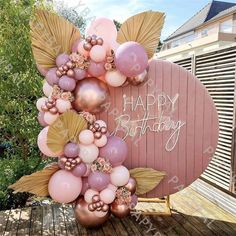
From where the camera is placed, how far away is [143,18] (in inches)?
116

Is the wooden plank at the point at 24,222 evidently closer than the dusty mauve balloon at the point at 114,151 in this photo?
No

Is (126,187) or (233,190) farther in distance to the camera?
(233,190)

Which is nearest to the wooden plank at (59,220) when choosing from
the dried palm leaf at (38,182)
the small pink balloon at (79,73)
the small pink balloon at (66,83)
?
the dried palm leaf at (38,182)

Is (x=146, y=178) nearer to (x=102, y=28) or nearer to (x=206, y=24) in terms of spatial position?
(x=102, y=28)

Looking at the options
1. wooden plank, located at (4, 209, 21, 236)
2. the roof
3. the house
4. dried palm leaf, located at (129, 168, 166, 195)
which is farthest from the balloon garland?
the roof

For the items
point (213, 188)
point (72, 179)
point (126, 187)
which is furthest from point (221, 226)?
point (72, 179)

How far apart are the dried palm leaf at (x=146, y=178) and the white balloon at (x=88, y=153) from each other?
516 mm

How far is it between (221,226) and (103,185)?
1.47m

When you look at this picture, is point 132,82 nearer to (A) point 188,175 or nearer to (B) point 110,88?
(B) point 110,88

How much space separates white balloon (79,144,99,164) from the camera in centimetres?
292

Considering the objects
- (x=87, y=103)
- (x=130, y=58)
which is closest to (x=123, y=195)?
(x=87, y=103)

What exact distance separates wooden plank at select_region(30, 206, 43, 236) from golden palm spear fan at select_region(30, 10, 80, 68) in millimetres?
1722

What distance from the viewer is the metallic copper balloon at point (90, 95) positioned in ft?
9.61

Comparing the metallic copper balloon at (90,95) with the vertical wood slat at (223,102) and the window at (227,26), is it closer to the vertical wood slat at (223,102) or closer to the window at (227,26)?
the vertical wood slat at (223,102)
